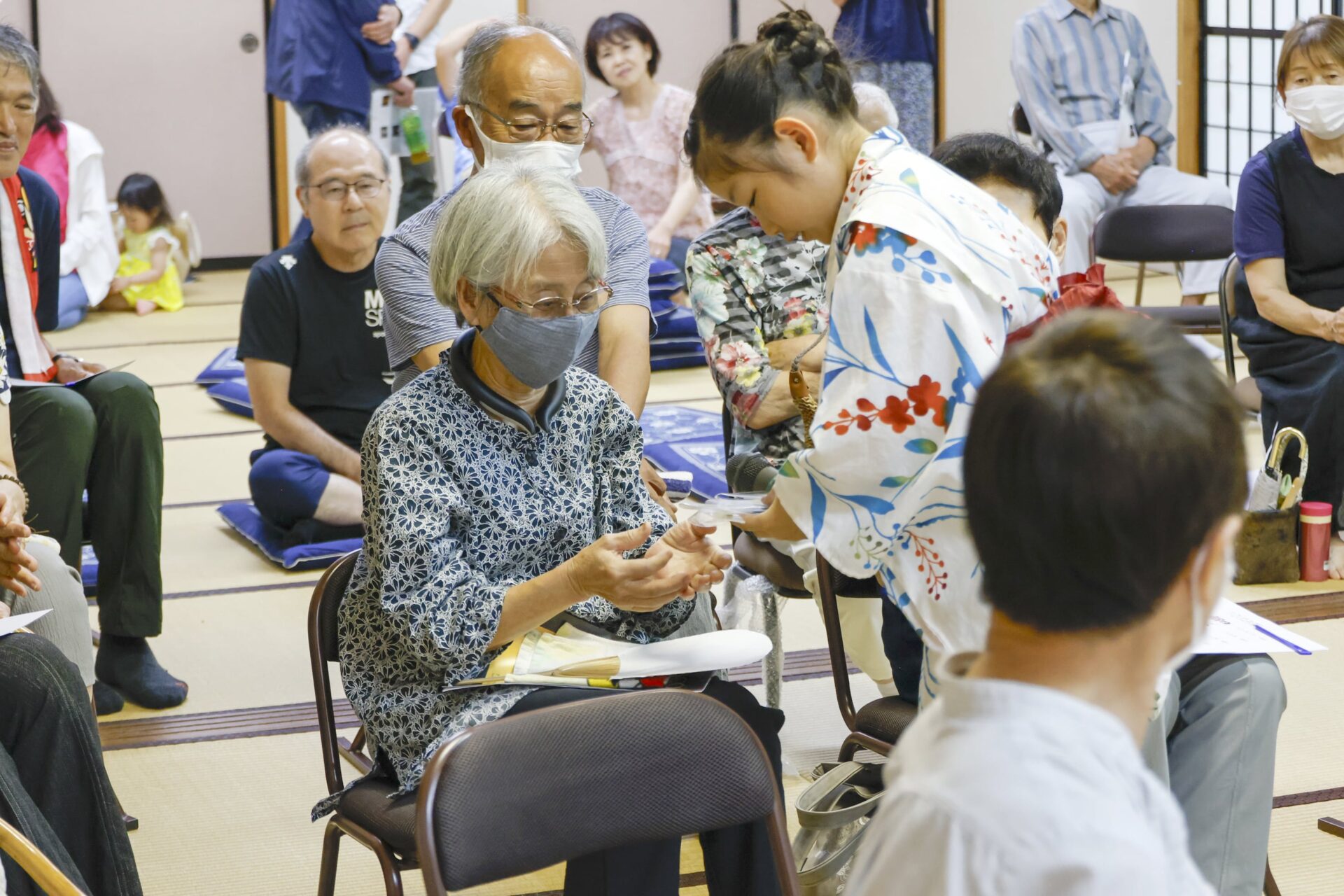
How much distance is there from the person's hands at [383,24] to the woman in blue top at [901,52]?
2025 mm

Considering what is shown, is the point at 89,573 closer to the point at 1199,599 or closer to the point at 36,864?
the point at 36,864

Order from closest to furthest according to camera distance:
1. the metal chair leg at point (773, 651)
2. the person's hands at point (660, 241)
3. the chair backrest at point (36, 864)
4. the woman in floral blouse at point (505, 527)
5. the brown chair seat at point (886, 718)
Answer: the chair backrest at point (36, 864) → the woman in floral blouse at point (505, 527) → the brown chair seat at point (886, 718) → the metal chair leg at point (773, 651) → the person's hands at point (660, 241)

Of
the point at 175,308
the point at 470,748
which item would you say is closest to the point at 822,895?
the point at 470,748

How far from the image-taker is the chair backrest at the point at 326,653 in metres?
2.08

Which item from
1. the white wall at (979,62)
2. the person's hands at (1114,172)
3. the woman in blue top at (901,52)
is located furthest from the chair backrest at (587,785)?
the white wall at (979,62)

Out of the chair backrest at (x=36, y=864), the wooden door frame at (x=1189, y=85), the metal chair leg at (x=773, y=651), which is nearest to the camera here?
the chair backrest at (x=36, y=864)

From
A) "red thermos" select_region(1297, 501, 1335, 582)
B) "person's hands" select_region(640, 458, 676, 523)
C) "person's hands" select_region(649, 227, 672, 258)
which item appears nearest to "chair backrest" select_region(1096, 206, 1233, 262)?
"red thermos" select_region(1297, 501, 1335, 582)

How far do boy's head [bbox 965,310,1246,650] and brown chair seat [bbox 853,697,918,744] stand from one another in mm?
1274

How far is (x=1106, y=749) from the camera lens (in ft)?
2.88

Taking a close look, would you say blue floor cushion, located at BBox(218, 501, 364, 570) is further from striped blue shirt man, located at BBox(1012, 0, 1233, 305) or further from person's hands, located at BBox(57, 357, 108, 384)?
striped blue shirt man, located at BBox(1012, 0, 1233, 305)

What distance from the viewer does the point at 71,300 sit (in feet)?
24.6

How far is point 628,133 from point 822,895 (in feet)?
17.6

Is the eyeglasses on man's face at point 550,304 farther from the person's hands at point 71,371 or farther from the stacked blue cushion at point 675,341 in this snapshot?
the stacked blue cushion at point 675,341

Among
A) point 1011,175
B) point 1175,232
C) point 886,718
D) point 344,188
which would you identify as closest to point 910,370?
point 886,718
